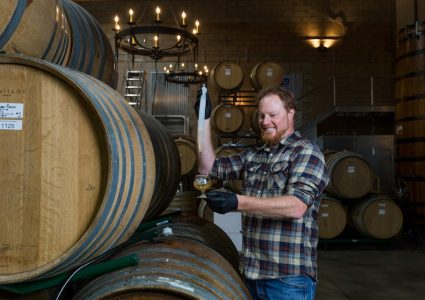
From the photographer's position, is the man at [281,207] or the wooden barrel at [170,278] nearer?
the wooden barrel at [170,278]

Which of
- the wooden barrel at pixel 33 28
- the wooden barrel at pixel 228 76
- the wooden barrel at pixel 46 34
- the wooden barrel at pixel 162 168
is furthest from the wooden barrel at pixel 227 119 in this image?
the wooden barrel at pixel 33 28

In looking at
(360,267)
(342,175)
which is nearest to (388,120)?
(342,175)

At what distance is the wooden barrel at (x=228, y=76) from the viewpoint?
10180 mm

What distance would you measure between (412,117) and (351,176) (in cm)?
150

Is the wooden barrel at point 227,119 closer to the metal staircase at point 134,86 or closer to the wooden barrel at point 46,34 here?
the metal staircase at point 134,86

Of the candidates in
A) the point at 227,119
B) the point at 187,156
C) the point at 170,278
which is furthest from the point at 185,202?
the point at 170,278

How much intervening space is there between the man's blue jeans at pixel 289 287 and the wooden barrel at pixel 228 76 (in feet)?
26.9

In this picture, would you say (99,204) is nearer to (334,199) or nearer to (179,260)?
(179,260)

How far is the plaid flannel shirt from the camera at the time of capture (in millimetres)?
2127

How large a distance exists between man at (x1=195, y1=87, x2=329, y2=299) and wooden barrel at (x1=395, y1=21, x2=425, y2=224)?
6.09m

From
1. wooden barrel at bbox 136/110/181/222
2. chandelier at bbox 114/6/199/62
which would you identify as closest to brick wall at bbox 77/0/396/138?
chandelier at bbox 114/6/199/62

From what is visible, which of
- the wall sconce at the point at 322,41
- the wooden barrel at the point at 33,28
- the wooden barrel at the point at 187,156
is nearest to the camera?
the wooden barrel at the point at 33,28

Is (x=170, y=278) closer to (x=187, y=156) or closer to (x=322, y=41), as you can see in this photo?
(x=187, y=156)

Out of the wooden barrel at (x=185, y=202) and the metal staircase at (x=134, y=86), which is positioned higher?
the metal staircase at (x=134, y=86)
